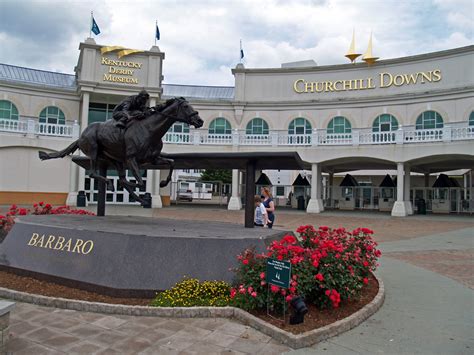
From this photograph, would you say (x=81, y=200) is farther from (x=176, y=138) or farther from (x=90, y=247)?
(x=90, y=247)

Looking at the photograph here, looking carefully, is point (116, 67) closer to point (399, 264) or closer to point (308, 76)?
point (308, 76)

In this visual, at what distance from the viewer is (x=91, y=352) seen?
13.5 ft

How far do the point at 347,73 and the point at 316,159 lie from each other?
27.6 feet

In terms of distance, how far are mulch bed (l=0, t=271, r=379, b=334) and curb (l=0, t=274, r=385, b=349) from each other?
16cm

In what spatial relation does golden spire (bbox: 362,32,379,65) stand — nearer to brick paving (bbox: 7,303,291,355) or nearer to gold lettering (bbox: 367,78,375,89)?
gold lettering (bbox: 367,78,375,89)

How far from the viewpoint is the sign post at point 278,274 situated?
15.9 ft

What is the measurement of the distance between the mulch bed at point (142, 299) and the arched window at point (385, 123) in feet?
80.4

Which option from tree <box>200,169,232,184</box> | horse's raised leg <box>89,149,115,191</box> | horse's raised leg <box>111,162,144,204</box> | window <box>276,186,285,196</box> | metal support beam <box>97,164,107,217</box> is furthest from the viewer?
tree <box>200,169,232,184</box>

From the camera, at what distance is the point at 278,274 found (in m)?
4.98

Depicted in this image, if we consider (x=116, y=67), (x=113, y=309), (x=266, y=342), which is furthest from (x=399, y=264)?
(x=116, y=67)

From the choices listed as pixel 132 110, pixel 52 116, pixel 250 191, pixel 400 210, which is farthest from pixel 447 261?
pixel 52 116

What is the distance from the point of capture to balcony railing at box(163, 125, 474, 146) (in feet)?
84.8

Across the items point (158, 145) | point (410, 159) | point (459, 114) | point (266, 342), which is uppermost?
point (459, 114)

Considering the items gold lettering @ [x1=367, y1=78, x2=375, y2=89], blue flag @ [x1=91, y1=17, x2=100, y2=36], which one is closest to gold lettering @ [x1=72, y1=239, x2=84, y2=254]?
gold lettering @ [x1=367, y1=78, x2=375, y2=89]
